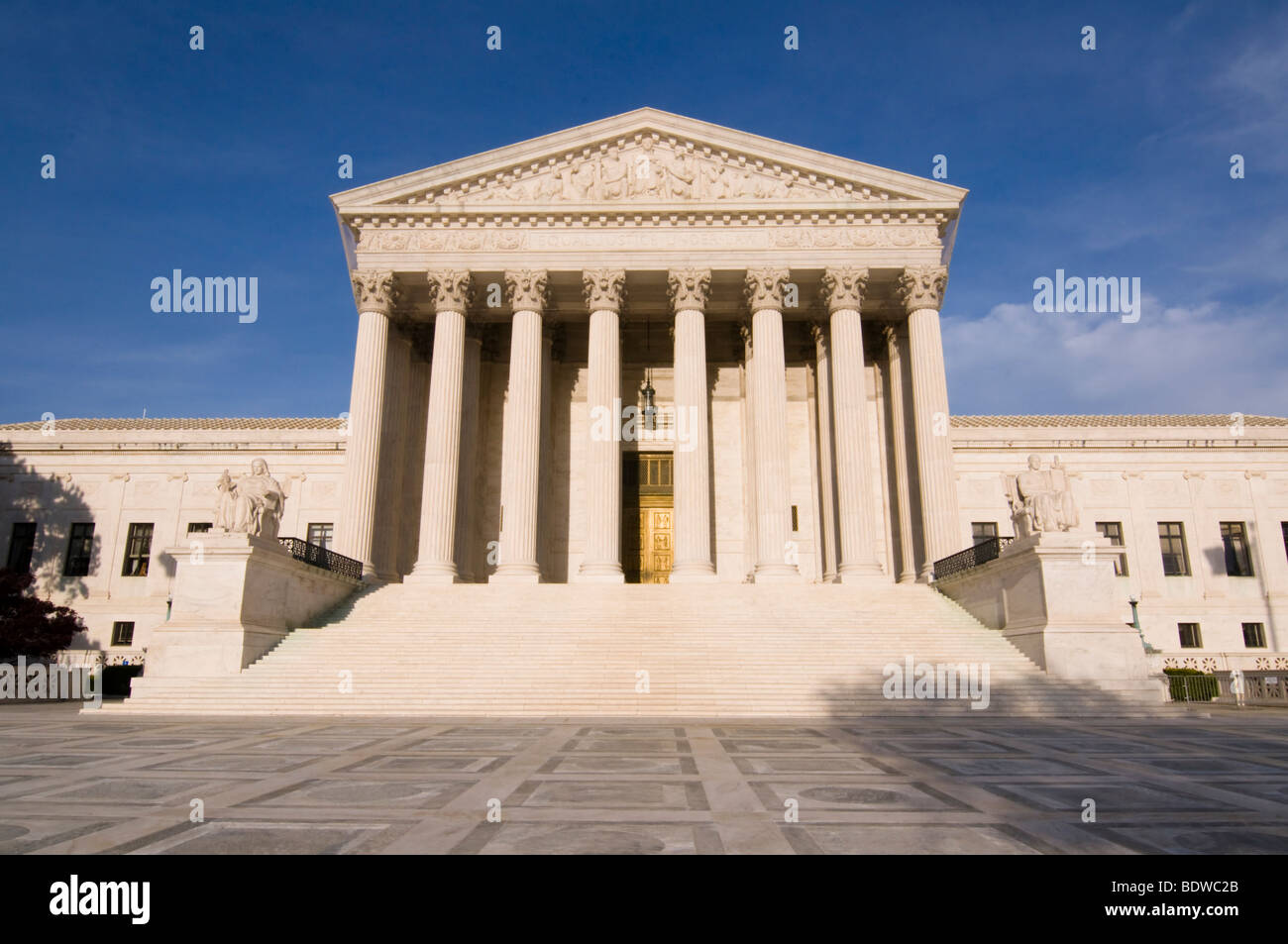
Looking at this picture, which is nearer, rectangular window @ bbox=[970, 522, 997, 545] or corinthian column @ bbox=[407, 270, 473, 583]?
corinthian column @ bbox=[407, 270, 473, 583]

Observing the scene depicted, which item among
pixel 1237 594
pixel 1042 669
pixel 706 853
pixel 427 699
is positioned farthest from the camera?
pixel 1237 594

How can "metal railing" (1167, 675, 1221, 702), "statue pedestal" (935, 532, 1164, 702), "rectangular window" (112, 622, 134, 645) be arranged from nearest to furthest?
"statue pedestal" (935, 532, 1164, 702) → "metal railing" (1167, 675, 1221, 702) → "rectangular window" (112, 622, 134, 645)

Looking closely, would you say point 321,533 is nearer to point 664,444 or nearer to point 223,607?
point 664,444

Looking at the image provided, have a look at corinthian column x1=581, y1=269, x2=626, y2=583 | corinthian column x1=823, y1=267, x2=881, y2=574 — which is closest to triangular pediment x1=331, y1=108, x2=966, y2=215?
corinthian column x1=823, y1=267, x2=881, y2=574

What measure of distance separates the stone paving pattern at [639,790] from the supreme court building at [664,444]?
10.7 meters

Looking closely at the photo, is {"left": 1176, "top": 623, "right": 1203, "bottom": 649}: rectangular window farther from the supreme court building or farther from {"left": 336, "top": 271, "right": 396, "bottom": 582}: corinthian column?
{"left": 336, "top": 271, "right": 396, "bottom": 582}: corinthian column

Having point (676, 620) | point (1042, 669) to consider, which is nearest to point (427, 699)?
point (676, 620)

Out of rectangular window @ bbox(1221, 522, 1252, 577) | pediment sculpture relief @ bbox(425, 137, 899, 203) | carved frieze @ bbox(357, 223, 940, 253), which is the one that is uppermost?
pediment sculpture relief @ bbox(425, 137, 899, 203)

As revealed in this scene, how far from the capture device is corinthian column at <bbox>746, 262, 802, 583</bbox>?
85.3 feet

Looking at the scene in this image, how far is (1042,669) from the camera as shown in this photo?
18.0 m

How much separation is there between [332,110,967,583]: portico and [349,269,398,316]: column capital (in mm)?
74

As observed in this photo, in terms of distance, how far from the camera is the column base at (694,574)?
83.8 ft
